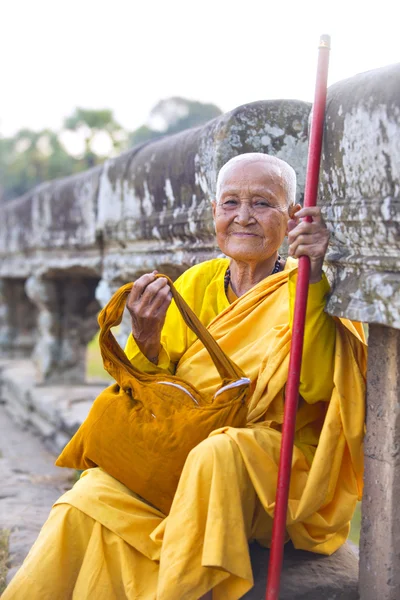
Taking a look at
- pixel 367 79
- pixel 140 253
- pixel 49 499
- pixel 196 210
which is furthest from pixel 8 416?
pixel 367 79

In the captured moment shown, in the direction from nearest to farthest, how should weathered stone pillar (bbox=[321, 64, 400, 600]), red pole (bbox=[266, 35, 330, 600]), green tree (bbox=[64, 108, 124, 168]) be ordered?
1. weathered stone pillar (bbox=[321, 64, 400, 600])
2. red pole (bbox=[266, 35, 330, 600])
3. green tree (bbox=[64, 108, 124, 168])

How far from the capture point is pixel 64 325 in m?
7.24

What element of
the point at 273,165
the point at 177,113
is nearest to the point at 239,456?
the point at 273,165

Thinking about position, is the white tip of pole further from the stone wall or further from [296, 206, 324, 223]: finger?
the stone wall

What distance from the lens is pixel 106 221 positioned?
474 cm

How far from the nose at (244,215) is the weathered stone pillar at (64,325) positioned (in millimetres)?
4811

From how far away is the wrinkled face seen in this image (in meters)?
2.47

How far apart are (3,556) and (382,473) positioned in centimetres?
199

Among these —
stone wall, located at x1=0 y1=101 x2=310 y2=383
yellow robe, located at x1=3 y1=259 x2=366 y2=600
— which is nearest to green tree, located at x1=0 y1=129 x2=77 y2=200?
stone wall, located at x1=0 y1=101 x2=310 y2=383

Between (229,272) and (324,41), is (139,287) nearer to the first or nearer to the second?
(229,272)

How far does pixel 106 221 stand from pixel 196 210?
1.52 meters

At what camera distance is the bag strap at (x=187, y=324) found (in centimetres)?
225

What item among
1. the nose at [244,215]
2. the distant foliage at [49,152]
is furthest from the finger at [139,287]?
the distant foliage at [49,152]

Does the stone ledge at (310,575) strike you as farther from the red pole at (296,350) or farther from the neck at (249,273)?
the neck at (249,273)
